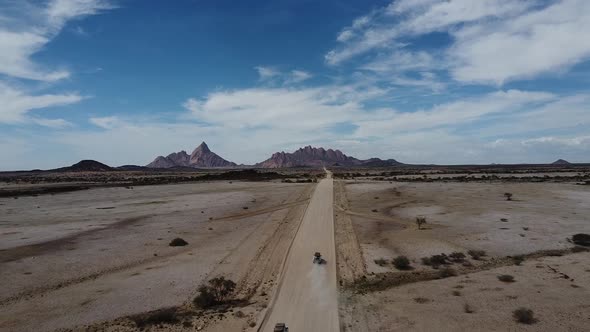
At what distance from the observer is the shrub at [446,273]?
830 inches

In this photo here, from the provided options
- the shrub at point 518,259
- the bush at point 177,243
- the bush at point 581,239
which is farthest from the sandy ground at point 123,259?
the bush at point 581,239

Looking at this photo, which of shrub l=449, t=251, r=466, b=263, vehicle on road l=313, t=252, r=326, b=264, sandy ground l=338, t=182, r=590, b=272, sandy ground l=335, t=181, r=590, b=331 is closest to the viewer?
sandy ground l=335, t=181, r=590, b=331

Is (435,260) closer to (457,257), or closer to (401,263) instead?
(457,257)

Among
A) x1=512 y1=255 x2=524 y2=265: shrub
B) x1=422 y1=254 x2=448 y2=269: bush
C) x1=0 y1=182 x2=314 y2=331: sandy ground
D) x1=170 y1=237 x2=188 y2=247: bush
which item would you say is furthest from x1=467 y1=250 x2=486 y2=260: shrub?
x1=170 y1=237 x2=188 y2=247: bush

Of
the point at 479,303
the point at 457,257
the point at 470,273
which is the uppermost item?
the point at 457,257

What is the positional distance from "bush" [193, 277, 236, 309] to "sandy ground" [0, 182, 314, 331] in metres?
0.74

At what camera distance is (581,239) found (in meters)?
27.7

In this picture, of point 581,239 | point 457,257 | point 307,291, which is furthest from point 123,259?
point 581,239

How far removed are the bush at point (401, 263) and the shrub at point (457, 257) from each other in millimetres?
3278

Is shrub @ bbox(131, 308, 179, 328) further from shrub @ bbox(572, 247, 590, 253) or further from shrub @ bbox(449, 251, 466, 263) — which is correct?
shrub @ bbox(572, 247, 590, 253)

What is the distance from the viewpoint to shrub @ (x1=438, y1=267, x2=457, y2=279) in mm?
21094

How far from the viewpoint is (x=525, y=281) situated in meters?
19.7

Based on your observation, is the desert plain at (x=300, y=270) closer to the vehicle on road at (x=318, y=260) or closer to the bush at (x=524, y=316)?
the bush at (x=524, y=316)

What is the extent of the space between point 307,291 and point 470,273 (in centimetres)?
999
